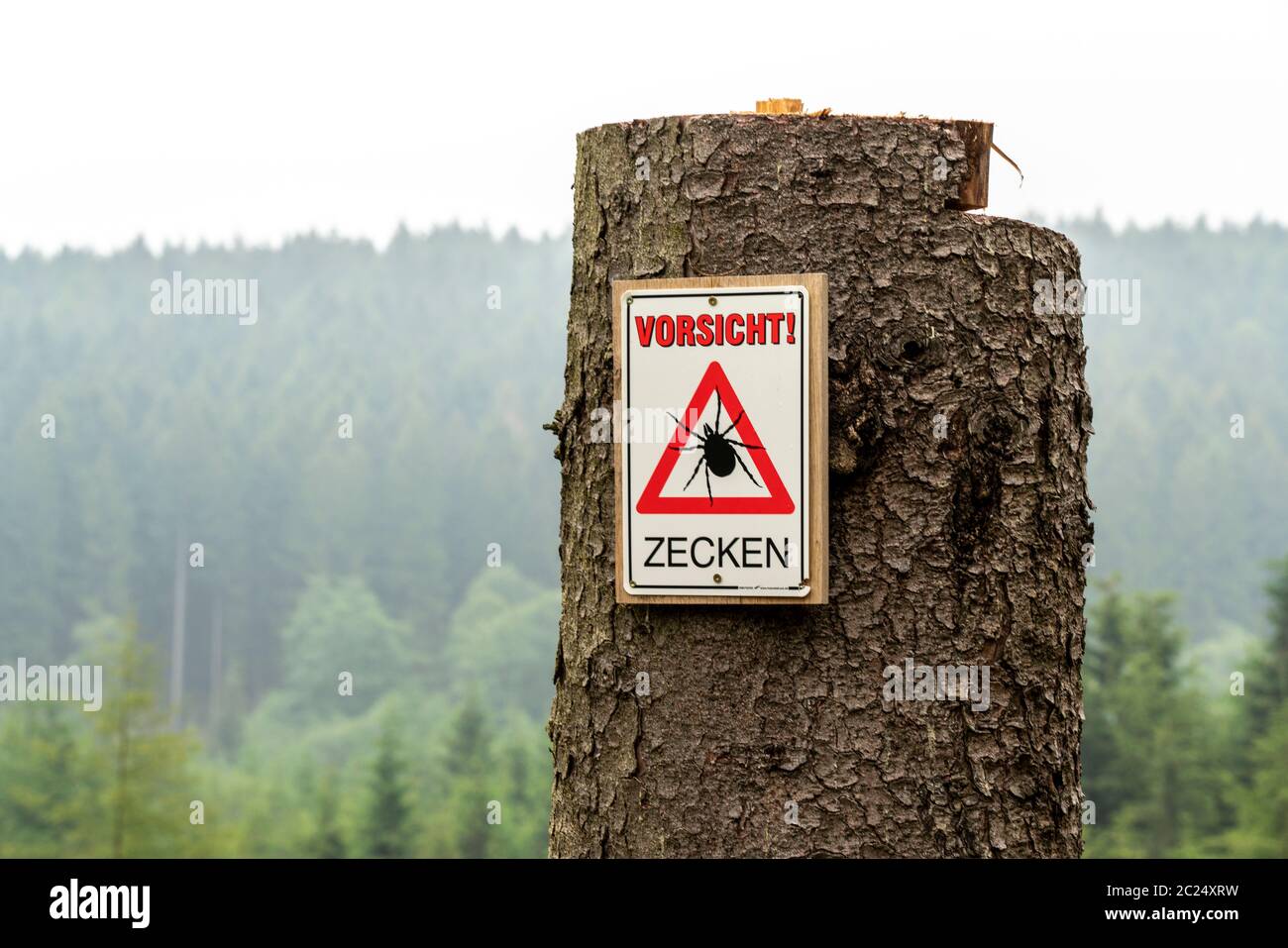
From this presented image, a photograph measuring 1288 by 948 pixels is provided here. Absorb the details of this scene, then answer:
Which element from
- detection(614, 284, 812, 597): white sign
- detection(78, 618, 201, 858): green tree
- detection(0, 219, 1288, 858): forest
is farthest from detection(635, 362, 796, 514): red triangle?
detection(0, 219, 1288, 858): forest

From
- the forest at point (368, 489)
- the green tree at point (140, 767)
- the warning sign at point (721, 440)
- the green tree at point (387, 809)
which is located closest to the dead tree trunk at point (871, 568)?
the warning sign at point (721, 440)

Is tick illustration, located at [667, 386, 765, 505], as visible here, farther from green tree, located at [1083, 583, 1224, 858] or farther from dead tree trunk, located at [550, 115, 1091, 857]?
green tree, located at [1083, 583, 1224, 858]

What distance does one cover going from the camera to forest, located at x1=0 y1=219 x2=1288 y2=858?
75.3 meters

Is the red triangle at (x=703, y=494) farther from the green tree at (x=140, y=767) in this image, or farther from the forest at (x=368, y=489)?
the forest at (x=368, y=489)

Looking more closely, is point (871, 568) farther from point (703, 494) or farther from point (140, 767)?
point (140, 767)

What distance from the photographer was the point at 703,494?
2.10 metres

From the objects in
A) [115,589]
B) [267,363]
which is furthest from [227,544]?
[267,363]

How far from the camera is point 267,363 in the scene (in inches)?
3949

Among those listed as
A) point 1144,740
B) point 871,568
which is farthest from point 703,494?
point 1144,740

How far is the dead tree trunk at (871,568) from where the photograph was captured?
6.78ft

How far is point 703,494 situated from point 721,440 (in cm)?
10

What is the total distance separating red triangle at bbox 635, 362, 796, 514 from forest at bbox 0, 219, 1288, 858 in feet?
167
